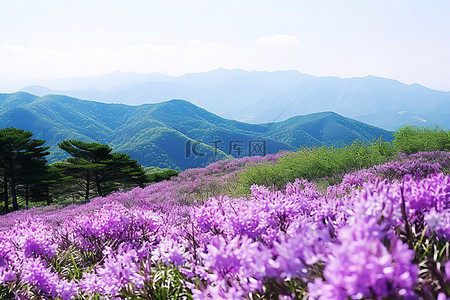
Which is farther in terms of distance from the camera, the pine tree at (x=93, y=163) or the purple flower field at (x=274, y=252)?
the pine tree at (x=93, y=163)

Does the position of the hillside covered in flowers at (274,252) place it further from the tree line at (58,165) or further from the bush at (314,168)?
the tree line at (58,165)

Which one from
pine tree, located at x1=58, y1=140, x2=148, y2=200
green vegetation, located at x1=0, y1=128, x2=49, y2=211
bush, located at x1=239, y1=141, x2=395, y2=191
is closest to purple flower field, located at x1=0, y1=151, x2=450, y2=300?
bush, located at x1=239, y1=141, x2=395, y2=191

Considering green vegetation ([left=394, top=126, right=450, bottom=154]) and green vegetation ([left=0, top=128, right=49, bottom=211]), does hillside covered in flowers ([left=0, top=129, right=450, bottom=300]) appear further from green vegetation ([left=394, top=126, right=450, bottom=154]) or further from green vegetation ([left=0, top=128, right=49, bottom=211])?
green vegetation ([left=0, top=128, right=49, bottom=211])

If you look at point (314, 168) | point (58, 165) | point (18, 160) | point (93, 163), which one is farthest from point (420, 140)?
point (18, 160)

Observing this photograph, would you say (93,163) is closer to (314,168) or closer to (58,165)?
(58,165)

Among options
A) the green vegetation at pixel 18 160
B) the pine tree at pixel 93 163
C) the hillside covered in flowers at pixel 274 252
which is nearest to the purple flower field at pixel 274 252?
the hillside covered in flowers at pixel 274 252

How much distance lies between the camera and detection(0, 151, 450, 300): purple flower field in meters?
1.06

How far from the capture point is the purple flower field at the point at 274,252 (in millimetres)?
1058

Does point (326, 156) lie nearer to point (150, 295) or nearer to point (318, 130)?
point (150, 295)

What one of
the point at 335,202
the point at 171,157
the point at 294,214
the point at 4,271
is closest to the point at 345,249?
the point at 335,202

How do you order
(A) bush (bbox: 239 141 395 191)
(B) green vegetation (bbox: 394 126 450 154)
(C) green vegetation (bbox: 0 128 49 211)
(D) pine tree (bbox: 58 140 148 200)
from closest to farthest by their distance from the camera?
(A) bush (bbox: 239 141 395 191)
(B) green vegetation (bbox: 394 126 450 154)
(C) green vegetation (bbox: 0 128 49 211)
(D) pine tree (bbox: 58 140 148 200)

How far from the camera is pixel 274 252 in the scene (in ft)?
5.01

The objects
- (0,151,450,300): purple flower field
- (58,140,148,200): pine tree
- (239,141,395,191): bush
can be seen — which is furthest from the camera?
(58,140,148,200): pine tree

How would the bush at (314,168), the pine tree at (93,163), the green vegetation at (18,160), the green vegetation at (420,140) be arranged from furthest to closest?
the pine tree at (93,163), the green vegetation at (18,160), the green vegetation at (420,140), the bush at (314,168)
